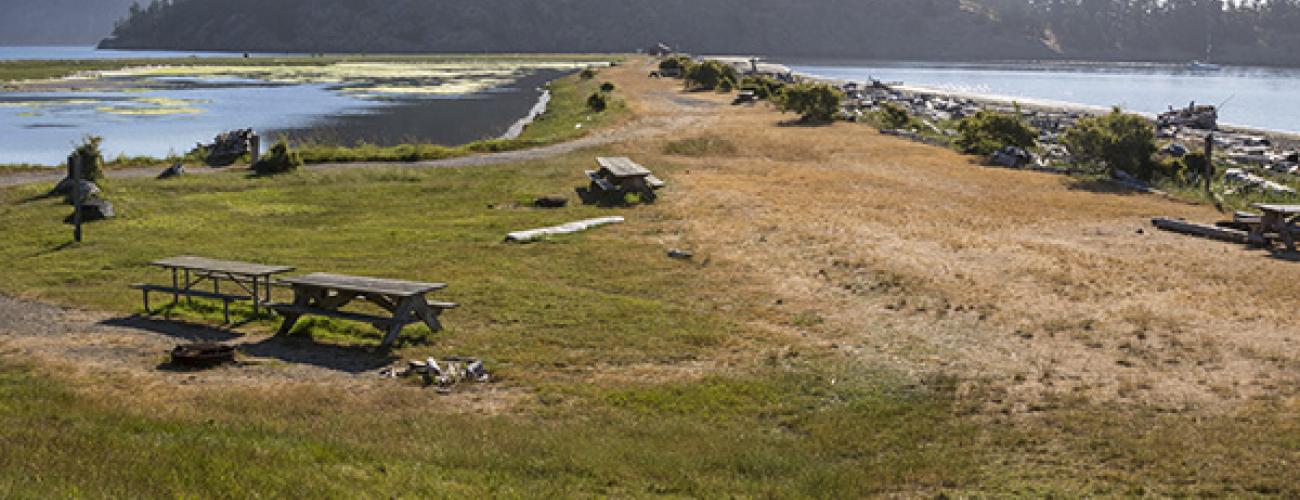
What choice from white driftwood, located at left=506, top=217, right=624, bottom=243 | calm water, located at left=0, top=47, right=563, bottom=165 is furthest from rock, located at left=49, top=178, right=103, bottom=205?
calm water, located at left=0, top=47, right=563, bottom=165

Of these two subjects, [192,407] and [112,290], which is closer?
[192,407]

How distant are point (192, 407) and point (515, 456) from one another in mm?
3475

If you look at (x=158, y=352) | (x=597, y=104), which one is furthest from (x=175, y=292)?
(x=597, y=104)

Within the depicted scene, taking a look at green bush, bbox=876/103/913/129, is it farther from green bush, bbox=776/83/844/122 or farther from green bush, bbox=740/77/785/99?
green bush, bbox=740/77/785/99

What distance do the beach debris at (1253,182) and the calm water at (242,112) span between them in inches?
1303

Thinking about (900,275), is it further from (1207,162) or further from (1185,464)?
(1207,162)

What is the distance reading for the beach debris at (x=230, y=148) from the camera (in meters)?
33.0

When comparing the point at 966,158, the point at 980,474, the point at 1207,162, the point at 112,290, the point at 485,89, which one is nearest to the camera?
the point at 980,474

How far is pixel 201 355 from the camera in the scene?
11719mm

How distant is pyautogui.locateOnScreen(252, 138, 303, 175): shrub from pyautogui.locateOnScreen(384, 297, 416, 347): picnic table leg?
63.0 feet

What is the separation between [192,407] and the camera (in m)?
10.0

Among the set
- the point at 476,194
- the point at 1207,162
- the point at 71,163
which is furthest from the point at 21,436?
the point at 1207,162

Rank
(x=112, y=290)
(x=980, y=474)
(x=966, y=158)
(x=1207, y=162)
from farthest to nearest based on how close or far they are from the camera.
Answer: (x=966, y=158), (x=1207, y=162), (x=112, y=290), (x=980, y=474)

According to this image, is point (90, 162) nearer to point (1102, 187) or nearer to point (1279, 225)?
point (1102, 187)
